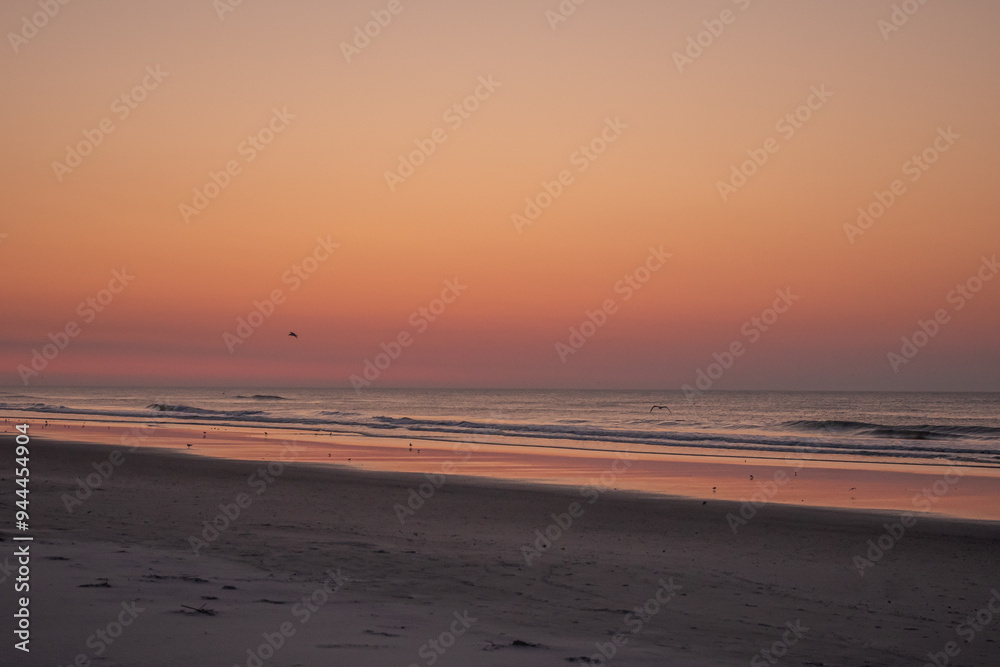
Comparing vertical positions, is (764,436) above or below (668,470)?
above

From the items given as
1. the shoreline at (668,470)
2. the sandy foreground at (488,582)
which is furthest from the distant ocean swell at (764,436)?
the sandy foreground at (488,582)

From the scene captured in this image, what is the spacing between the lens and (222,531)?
1122cm

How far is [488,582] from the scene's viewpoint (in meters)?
8.76

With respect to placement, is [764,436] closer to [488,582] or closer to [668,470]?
[668,470]

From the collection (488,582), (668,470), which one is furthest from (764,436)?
(488,582)

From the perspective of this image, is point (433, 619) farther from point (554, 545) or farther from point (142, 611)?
point (554, 545)

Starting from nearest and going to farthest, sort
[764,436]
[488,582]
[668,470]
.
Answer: [488,582], [668,470], [764,436]

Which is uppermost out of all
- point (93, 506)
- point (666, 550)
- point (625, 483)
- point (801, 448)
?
point (801, 448)

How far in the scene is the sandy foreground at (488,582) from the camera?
239 inches

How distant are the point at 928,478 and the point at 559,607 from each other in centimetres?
1732

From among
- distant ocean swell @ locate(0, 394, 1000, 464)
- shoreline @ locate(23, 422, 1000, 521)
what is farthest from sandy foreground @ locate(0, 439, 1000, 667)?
distant ocean swell @ locate(0, 394, 1000, 464)

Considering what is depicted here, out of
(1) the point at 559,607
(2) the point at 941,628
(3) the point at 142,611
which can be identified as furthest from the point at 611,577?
(3) the point at 142,611

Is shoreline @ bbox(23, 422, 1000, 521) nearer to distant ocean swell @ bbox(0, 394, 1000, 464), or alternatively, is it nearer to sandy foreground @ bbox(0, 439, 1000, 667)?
sandy foreground @ bbox(0, 439, 1000, 667)

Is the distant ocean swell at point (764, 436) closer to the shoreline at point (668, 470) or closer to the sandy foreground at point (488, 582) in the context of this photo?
the shoreline at point (668, 470)
